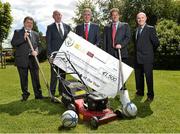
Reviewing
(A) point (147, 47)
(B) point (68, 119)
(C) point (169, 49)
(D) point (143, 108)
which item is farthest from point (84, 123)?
(C) point (169, 49)

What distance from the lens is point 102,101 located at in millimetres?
7844

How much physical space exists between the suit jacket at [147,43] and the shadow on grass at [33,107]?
2470mm

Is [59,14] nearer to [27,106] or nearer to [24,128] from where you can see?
[27,106]

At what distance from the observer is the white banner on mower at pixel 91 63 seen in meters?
9.78

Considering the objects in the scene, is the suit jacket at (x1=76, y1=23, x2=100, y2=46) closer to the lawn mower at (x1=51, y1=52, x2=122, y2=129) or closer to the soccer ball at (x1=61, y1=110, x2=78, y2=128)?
the lawn mower at (x1=51, y1=52, x2=122, y2=129)

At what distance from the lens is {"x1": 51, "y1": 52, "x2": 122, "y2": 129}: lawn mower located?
7.79 metres

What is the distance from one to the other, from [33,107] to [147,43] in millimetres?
3365

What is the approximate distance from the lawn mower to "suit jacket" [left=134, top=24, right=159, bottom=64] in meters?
1.94

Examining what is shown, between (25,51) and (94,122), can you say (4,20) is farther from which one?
(94,122)

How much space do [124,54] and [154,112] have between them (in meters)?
1.96

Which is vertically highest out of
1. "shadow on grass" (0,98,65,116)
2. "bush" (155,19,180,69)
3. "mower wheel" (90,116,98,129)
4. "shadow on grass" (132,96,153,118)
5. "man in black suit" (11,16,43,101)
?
"man in black suit" (11,16,43,101)

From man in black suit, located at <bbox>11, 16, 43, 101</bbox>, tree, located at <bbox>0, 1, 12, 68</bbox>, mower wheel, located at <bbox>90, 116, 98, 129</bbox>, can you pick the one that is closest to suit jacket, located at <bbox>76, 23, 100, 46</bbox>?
man in black suit, located at <bbox>11, 16, 43, 101</bbox>

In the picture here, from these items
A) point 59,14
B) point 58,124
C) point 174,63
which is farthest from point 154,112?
point 174,63

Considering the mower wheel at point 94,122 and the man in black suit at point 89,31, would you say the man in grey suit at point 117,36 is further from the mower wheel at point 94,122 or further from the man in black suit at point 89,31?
the mower wheel at point 94,122
